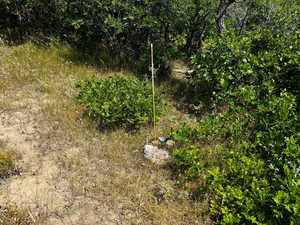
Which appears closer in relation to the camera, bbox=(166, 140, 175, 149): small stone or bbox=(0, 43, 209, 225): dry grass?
bbox=(0, 43, 209, 225): dry grass

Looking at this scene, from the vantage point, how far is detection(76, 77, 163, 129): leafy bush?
4.55 meters

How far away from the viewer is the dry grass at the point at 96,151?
3299 mm

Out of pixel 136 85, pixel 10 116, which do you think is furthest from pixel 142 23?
pixel 10 116

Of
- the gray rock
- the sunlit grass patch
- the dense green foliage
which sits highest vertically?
the dense green foliage

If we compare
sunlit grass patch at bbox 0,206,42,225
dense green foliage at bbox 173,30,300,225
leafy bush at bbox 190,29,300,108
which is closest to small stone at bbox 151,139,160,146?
dense green foliage at bbox 173,30,300,225

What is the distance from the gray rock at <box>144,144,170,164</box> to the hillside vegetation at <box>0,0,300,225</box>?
0.37 ft

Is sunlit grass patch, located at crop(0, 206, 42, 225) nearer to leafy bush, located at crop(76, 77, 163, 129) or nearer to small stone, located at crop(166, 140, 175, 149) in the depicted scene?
leafy bush, located at crop(76, 77, 163, 129)

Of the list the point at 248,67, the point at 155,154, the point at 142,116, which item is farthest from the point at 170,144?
the point at 248,67

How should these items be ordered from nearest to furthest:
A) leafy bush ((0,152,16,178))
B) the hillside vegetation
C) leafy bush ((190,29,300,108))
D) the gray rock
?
the hillside vegetation
leafy bush ((0,152,16,178))
the gray rock
leafy bush ((190,29,300,108))

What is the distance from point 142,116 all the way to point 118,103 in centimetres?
49

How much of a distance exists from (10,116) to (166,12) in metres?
4.37

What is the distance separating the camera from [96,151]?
415cm

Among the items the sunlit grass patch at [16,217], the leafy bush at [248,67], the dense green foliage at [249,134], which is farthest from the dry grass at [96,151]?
the leafy bush at [248,67]

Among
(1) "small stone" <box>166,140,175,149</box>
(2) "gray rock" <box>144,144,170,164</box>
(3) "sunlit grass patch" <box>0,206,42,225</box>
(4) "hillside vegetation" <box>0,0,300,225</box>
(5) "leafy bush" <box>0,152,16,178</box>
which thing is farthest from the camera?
(1) "small stone" <box>166,140,175,149</box>
